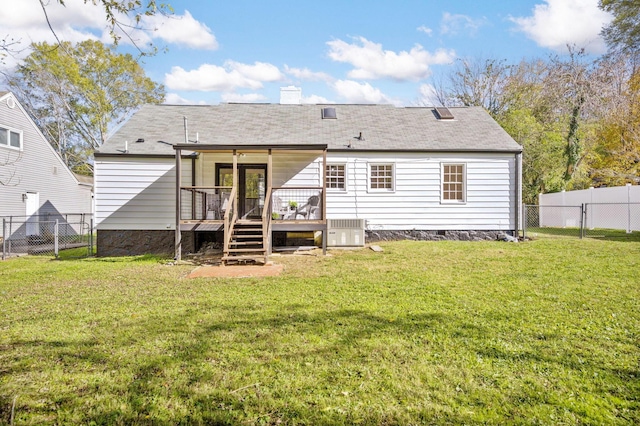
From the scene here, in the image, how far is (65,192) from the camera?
1945cm

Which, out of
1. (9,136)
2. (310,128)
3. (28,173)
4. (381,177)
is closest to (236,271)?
(381,177)

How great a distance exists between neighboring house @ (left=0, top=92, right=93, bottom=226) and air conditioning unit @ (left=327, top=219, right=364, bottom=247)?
12.0 metres

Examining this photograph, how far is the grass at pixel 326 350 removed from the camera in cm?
258

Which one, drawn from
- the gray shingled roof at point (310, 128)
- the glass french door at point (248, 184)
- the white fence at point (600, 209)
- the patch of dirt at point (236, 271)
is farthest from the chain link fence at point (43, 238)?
the white fence at point (600, 209)

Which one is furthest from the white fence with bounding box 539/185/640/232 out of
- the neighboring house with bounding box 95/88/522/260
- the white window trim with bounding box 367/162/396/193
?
the white window trim with bounding box 367/162/396/193

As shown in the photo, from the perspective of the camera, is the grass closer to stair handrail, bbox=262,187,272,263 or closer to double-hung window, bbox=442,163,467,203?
stair handrail, bbox=262,187,272,263

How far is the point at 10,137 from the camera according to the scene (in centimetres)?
1548

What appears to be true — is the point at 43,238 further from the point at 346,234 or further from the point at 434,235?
the point at 434,235

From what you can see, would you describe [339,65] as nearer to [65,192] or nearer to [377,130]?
[377,130]

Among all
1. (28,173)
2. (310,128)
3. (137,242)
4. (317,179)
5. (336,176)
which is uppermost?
(310,128)

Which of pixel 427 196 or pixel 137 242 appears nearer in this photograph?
pixel 137 242

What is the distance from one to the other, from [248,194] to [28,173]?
11700 mm

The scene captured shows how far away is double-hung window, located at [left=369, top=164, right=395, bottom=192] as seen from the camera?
12281 millimetres

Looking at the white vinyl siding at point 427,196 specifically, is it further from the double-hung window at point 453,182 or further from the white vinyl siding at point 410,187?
the double-hung window at point 453,182
